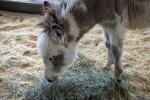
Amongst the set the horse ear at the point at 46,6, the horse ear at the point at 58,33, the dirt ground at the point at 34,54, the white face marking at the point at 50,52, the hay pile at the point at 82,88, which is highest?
the horse ear at the point at 46,6

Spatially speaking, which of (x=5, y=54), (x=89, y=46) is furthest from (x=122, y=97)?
(x=5, y=54)

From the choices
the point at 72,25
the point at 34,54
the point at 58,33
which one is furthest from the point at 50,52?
the point at 34,54

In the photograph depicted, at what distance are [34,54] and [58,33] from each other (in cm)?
161

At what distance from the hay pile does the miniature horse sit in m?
0.22

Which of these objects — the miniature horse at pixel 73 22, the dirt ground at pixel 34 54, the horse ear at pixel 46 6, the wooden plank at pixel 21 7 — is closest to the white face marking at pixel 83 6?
the miniature horse at pixel 73 22

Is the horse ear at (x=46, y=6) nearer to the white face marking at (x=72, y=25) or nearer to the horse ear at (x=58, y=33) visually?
the white face marking at (x=72, y=25)

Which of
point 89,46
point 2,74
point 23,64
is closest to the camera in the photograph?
point 2,74

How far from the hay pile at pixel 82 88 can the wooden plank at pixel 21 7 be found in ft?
10.2

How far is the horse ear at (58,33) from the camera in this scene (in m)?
1.81

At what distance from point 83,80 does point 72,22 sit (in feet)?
3.17

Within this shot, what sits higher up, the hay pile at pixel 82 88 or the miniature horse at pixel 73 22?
the miniature horse at pixel 73 22

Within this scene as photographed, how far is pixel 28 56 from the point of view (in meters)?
3.28

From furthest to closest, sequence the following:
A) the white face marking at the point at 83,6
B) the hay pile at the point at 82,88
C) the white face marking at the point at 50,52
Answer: the hay pile at the point at 82,88, the white face marking at the point at 83,6, the white face marking at the point at 50,52

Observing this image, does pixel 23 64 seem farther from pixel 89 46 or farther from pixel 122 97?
pixel 122 97
